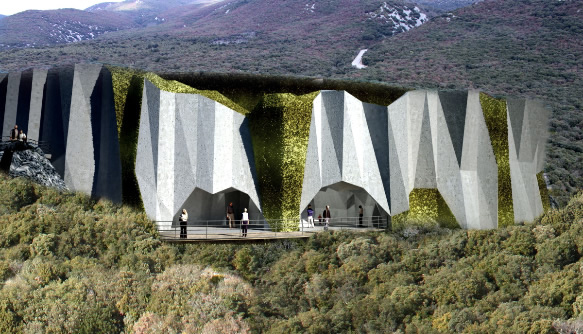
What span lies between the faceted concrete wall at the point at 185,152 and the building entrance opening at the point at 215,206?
19cm

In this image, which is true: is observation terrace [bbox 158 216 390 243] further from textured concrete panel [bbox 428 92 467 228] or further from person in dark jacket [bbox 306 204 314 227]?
textured concrete panel [bbox 428 92 467 228]

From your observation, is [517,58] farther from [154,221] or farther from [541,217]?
[154,221]

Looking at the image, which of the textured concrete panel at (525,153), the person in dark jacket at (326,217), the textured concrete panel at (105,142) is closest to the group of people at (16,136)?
the textured concrete panel at (105,142)

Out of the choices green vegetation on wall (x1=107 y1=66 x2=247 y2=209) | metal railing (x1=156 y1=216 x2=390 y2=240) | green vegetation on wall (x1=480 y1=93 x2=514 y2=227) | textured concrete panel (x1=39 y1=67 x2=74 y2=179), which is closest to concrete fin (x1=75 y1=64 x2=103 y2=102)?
textured concrete panel (x1=39 y1=67 x2=74 y2=179)

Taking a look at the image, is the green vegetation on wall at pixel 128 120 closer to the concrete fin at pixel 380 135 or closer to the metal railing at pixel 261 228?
the metal railing at pixel 261 228

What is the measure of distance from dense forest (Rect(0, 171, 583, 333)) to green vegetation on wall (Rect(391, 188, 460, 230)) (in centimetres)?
50

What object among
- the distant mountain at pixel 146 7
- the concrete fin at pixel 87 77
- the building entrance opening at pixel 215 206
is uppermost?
the distant mountain at pixel 146 7

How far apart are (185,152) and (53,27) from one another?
6442 cm

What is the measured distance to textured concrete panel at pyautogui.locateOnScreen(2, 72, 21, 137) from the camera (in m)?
21.1

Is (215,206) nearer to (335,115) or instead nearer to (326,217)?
(326,217)

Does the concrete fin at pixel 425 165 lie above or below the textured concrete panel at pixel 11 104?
below

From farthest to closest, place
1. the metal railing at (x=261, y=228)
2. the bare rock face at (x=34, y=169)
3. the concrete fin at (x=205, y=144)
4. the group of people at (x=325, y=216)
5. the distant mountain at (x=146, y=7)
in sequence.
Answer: the distant mountain at (x=146, y=7) → the group of people at (x=325, y=216) → the concrete fin at (x=205, y=144) → the bare rock face at (x=34, y=169) → the metal railing at (x=261, y=228)

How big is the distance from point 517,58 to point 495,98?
2904 cm

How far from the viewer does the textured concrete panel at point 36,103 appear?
21031 millimetres
